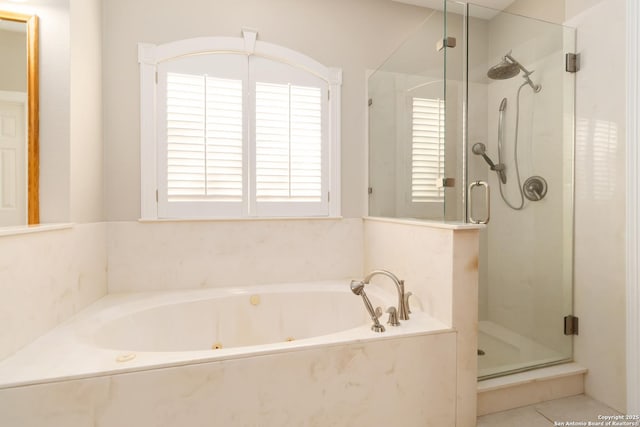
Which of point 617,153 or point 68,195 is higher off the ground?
point 617,153

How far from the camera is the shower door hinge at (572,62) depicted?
1.84 m

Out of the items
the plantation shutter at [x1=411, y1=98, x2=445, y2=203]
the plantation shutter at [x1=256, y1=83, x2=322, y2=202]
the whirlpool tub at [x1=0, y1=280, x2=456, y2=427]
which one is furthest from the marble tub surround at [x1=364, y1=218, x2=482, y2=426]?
the plantation shutter at [x1=256, y1=83, x2=322, y2=202]

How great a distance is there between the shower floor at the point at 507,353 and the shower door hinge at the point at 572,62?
5.29 feet

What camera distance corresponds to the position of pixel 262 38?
7.07 ft

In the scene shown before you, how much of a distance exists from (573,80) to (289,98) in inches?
67.6

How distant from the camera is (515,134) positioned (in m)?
2.10

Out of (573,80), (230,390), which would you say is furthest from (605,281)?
(230,390)

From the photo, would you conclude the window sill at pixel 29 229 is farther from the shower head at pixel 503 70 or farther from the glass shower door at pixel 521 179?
the shower head at pixel 503 70

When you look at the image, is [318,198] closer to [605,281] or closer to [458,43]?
[458,43]

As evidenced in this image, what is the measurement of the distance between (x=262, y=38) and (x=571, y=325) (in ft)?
8.59

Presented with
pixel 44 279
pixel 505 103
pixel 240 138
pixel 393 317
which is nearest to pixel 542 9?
pixel 505 103

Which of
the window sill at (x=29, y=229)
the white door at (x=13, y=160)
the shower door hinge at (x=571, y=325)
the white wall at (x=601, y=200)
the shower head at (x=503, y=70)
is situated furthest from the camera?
the shower head at (x=503, y=70)

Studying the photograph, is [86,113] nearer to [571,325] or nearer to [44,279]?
[44,279]

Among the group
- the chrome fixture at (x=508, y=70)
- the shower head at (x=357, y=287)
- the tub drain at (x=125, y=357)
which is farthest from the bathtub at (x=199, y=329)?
the chrome fixture at (x=508, y=70)
